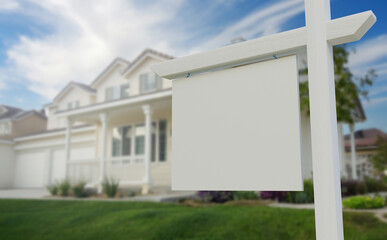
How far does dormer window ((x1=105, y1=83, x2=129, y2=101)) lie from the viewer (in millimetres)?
13945

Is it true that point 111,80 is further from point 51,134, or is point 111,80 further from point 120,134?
point 51,134

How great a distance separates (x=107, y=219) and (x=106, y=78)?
9595 mm

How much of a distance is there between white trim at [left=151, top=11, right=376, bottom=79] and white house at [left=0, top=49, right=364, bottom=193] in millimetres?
8211

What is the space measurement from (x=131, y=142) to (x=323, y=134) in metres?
11.9

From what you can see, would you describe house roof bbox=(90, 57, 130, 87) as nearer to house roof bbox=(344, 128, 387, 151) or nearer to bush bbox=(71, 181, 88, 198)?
bush bbox=(71, 181, 88, 198)

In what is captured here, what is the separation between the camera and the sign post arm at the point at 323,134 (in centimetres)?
115

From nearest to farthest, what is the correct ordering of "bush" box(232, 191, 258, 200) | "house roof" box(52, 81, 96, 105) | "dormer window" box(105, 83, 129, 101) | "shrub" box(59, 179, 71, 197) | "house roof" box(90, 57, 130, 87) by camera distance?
"bush" box(232, 191, 258, 200), "shrub" box(59, 179, 71, 197), "dormer window" box(105, 83, 129, 101), "house roof" box(90, 57, 130, 87), "house roof" box(52, 81, 96, 105)

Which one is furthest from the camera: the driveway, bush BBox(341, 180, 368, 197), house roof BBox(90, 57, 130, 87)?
house roof BBox(90, 57, 130, 87)

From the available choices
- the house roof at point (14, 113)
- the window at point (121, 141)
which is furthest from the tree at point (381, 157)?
the house roof at point (14, 113)

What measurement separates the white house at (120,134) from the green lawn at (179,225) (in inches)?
152

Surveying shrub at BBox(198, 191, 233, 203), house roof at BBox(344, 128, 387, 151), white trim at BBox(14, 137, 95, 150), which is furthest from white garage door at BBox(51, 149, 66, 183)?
house roof at BBox(344, 128, 387, 151)

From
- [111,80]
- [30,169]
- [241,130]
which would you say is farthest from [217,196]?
[30,169]

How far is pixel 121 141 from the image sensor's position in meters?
13.1

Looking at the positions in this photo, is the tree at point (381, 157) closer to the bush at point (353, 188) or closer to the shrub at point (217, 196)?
the bush at point (353, 188)
